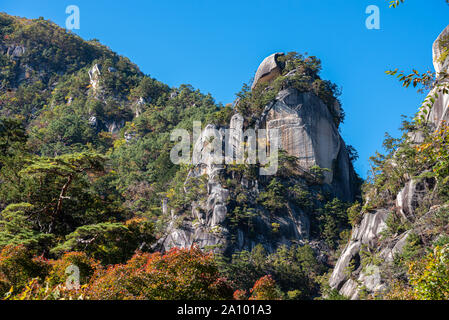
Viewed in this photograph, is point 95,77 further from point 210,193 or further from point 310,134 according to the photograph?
point 310,134

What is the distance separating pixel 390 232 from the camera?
20.4 meters

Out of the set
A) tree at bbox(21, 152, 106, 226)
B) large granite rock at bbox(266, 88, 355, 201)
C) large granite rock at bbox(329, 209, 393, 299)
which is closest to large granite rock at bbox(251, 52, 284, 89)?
large granite rock at bbox(266, 88, 355, 201)

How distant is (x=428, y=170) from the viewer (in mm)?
19891

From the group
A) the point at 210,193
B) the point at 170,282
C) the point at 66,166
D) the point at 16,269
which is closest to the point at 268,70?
the point at 210,193

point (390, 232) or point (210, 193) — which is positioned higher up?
point (210, 193)

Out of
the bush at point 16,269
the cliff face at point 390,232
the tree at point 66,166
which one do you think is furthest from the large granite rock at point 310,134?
the bush at point 16,269

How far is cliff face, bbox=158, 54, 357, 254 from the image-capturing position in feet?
97.9

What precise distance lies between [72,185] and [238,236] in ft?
51.5

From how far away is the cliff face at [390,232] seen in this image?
17.6 metres

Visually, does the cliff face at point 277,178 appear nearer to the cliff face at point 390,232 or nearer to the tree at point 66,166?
the cliff face at point 390,232

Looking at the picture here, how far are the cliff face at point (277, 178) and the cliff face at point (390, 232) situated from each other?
832 centimetres

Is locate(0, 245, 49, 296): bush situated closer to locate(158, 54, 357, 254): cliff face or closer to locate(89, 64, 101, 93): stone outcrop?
locate(158, 54, 357, 254): cliff face

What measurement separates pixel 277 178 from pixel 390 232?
48.1 ft
